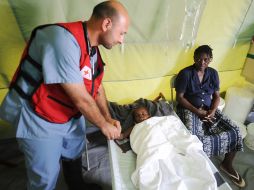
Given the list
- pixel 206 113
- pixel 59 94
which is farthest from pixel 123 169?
pixel 206 113

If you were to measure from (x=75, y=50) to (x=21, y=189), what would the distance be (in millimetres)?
1434

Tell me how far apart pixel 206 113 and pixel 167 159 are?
80 cm

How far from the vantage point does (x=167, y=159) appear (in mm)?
1421

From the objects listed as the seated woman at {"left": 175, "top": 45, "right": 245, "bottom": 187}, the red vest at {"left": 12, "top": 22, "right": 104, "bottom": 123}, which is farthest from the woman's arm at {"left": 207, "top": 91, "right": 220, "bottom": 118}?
the red vest at {"left": 12, "top": 22, "right": 104, "bottom": 123}

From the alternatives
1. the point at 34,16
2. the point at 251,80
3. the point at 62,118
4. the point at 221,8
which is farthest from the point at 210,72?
the point at 34,16

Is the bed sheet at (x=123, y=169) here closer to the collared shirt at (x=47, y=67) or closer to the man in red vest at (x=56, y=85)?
the man in red vest at (x=56, y=85)

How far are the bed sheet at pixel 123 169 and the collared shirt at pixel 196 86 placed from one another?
660mm

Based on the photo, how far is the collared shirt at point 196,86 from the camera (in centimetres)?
200

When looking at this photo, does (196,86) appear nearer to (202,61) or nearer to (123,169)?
(202,61)

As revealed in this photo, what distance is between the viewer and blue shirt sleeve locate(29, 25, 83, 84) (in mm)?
990

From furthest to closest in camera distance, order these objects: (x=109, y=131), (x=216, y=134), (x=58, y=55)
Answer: (x=216, y=134), (x=109, y=131), (x=58, y=55)

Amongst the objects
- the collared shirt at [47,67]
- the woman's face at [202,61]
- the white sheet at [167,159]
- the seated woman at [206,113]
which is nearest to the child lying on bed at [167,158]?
the white sheet at [167,159]

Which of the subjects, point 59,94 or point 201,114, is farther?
point 201,114

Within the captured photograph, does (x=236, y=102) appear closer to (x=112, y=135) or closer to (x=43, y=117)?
(x=112, y=135)
